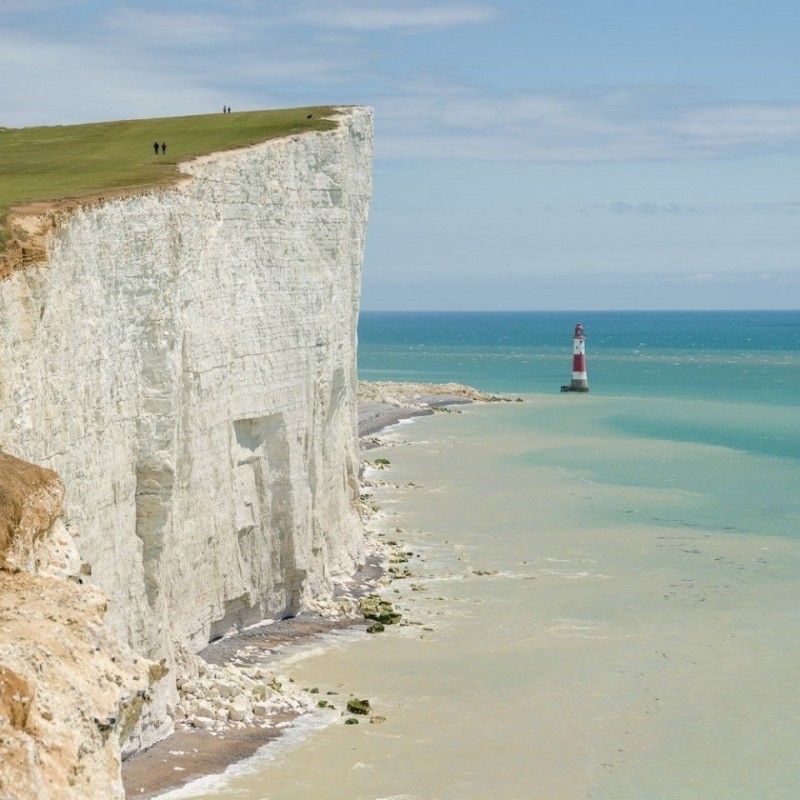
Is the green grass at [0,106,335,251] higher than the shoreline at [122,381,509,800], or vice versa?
the green grass at [0,106,335,251]

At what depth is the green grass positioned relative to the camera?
753 inches

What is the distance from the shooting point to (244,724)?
1827cm

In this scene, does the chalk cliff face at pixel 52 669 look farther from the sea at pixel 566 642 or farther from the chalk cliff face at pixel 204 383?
the sea at pixel 566 642

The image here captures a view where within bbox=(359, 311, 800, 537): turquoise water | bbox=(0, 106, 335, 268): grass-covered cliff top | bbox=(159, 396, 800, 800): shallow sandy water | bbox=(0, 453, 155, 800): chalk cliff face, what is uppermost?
bbox=(0, 106, 335, 268): grass-covered cliff top

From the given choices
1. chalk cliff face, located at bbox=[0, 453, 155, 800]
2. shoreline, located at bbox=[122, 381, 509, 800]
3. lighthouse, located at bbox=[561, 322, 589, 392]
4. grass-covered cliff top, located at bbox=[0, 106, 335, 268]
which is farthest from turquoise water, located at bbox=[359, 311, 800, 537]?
chalk cliff face, located at bbox=[0, 453, 155, 800]

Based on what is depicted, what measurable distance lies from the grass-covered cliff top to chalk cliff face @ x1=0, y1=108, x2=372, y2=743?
63 centimetres

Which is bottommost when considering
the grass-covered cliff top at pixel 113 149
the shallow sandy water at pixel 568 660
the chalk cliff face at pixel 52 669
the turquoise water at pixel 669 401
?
the shallow sandy water at pixel 568 660

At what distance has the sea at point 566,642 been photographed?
17375 millimetres

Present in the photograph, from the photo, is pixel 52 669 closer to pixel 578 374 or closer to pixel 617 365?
pixel 578 374

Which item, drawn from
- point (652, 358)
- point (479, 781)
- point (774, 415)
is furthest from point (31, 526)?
point (652, 358)

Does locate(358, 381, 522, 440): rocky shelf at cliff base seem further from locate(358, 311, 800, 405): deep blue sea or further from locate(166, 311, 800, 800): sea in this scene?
locate(166, 311, 800, 800): sea

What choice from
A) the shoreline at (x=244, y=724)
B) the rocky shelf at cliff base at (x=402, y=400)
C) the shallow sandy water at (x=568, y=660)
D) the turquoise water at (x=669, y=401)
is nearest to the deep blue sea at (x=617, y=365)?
the turquoise water at (x=669, y=401)

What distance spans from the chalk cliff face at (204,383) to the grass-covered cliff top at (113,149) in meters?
0.63

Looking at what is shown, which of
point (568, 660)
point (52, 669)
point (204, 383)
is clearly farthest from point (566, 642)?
point (52, 669)
